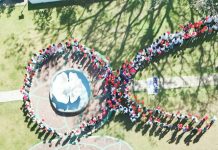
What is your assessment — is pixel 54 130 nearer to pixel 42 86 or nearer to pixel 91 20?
pixel 42 86

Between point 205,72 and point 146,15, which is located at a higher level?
point 146,15

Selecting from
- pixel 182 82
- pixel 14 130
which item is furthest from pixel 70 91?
pixel 182 82

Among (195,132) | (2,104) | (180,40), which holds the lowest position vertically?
(195,132)

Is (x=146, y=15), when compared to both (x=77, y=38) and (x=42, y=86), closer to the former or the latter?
(x=77, y=38)

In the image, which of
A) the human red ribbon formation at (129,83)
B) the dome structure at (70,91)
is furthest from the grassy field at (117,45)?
the dome structure at (70,91)

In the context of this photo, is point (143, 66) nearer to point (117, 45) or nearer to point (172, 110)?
point (117, 45)

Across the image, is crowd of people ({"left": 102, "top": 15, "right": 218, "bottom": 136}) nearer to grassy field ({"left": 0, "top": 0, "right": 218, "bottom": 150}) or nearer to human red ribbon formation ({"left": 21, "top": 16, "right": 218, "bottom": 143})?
human red ribbon formation ({"left": 21, "top": 16, "right": 218, "bottom": 143})

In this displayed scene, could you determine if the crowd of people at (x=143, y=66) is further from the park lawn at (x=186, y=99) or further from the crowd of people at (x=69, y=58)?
the crowd of people at (x=69, y=58)

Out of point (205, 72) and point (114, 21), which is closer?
point (205, 72)

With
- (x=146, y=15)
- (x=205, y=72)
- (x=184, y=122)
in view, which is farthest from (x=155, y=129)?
(x=146, y=15)
